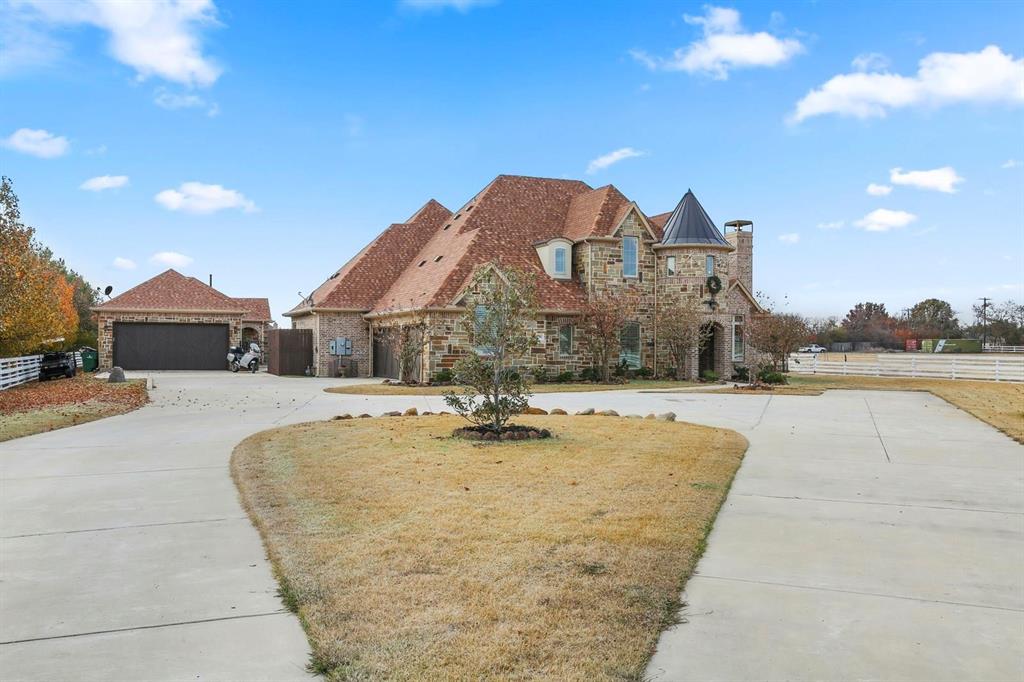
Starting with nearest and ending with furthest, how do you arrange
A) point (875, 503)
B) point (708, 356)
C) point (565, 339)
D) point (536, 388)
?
point (875, 503) < point (536, 388) < point (565, 339) < point (708, 356)

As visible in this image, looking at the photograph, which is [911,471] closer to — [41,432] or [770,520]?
[770,520]

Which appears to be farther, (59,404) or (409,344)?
(409,344)

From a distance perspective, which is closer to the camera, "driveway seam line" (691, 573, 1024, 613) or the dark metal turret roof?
"driveway seam line" (691, 573, 1024, 613)

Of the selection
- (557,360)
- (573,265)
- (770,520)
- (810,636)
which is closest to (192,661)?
(810,636)

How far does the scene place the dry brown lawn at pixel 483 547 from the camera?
13.7 feet

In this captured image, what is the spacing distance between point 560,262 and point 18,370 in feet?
72.1

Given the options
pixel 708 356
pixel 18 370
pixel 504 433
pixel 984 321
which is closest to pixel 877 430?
pixel 504 433

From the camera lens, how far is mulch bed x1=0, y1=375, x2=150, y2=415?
730 inches

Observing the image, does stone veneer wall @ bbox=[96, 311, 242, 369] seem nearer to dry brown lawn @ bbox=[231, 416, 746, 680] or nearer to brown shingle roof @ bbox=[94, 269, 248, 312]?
brown shingle roof @ bbox=[94, 269, 248, 312]

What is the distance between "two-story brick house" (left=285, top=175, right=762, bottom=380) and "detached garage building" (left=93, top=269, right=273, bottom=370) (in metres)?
6.31

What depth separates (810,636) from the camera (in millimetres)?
4543

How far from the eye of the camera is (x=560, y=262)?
1281 inches

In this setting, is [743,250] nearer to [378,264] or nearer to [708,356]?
[708,356]

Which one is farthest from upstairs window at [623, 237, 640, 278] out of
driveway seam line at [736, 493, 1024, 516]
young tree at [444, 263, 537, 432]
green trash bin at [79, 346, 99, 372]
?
green trash bin at [79, 346, 99, 372]
